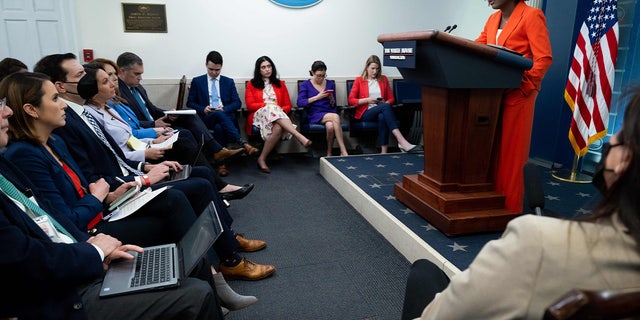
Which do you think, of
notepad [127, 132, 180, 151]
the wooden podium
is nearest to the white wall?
notepad [127, 132, 180, 151]

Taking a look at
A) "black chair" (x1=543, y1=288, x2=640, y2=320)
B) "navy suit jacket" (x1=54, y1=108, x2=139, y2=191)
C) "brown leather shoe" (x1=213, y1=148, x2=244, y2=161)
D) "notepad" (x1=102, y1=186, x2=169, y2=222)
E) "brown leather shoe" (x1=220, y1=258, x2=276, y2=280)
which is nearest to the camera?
"black chair" (x1=543, y1=288, x2=640, y2=320)

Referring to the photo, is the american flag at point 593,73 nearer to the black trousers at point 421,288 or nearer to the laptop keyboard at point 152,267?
the black trousers at point 421,288

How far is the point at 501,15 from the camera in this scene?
2.61 metres

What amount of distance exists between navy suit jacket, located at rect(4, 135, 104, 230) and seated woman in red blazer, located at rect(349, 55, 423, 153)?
341 centimetres

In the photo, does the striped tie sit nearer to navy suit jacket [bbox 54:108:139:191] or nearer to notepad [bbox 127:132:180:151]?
navy suit jacket [bbox 54:108:139:191]

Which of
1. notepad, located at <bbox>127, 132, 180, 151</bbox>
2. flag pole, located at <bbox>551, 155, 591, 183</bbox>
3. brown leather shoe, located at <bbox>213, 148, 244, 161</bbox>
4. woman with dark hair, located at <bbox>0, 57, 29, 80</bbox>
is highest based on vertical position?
woman with dark hair, located at <bbox>0, 57, 29, 80</bbox>

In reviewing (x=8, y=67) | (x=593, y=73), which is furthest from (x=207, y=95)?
(x=593, y=73)

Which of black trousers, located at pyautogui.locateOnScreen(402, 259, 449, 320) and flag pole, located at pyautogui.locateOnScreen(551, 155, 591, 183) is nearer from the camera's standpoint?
black trousers, located at pyautogui.locateOnScreen(402, 259, 449, 320)

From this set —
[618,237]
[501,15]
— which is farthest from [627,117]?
[501,15]

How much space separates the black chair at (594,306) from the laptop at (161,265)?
3.55ft

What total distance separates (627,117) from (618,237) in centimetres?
18

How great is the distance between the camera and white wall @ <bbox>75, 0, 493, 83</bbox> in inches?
171

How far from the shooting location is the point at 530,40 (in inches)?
95.0

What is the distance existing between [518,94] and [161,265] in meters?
2.16
